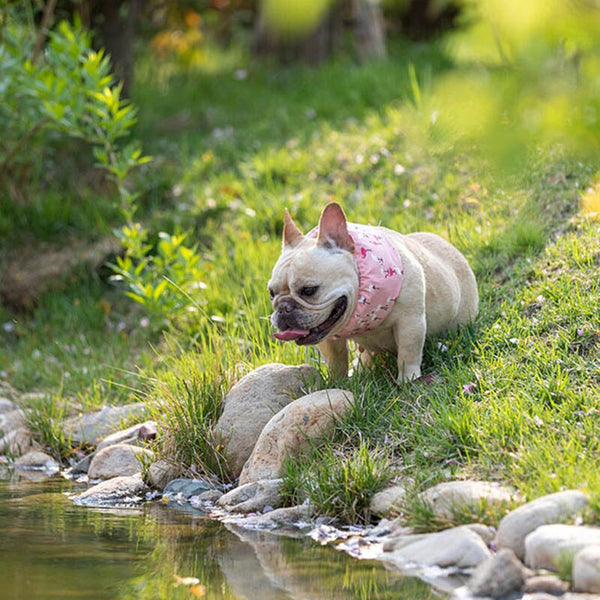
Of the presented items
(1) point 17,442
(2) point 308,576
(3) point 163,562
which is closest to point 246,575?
(2) point 308,576

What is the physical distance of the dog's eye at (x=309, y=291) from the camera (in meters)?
4.95

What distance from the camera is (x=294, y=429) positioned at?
5.09 metres

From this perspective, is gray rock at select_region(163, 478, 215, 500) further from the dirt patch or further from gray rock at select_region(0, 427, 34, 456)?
the dirt patch

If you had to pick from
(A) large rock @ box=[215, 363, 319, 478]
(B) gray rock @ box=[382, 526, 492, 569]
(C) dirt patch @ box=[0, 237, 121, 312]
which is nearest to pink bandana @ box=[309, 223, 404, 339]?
(A) large rock @ box=[215, 363, 319, 478]

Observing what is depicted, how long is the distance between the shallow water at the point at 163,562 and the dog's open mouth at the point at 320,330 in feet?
3.16

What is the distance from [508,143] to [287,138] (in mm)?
9086

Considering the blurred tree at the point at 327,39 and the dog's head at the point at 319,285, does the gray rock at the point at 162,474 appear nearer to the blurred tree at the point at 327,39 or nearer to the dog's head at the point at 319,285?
the dog's head at the point at 319,285

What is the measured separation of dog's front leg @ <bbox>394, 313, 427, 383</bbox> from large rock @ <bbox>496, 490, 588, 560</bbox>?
152cm

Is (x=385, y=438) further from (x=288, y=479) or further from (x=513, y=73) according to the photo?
(x=513, y=73)

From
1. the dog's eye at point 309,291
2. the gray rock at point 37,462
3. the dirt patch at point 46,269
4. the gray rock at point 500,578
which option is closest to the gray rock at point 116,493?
the gray rock at point 37,462

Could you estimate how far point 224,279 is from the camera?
26.2ft

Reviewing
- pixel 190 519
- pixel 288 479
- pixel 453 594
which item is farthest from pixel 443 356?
pixel 453 594

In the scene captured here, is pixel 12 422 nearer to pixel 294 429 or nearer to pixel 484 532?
pixel 294 429

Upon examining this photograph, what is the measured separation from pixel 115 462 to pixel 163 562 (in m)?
1.93
